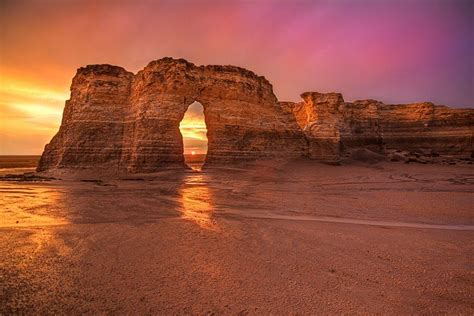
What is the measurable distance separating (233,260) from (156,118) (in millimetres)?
16346

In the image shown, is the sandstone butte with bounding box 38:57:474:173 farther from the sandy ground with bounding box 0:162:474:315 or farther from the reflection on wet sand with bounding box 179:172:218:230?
the sandy ground with bounding box 0:162:474:315

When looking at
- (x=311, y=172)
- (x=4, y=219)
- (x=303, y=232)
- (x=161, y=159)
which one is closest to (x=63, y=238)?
(x=4, y=219)

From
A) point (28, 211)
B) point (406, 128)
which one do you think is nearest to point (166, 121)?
point (28, 211)

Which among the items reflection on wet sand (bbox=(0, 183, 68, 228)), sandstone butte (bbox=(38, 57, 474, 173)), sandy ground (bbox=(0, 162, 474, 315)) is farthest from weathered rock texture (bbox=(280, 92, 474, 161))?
reflection on wet sand (bbox=(0, 183, 68, 228))

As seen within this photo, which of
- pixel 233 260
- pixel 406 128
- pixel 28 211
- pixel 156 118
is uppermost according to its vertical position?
pixel 406 128

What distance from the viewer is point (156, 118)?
734 inches

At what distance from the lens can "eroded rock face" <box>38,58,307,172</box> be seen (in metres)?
18.8

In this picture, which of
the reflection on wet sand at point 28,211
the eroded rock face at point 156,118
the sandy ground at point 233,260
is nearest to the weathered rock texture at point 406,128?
the eroded rock face at point 156,118

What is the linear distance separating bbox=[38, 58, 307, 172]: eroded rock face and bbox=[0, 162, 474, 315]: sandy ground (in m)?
11.1

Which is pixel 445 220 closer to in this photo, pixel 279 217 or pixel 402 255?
pixel 402 255

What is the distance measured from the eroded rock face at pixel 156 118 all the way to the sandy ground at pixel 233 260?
11109 mm

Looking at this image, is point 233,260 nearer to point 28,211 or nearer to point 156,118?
point 28,211

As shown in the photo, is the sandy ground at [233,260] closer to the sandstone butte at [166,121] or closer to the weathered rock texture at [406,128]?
the sandstone butte at [166,121]

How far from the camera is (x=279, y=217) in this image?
7059 mm
